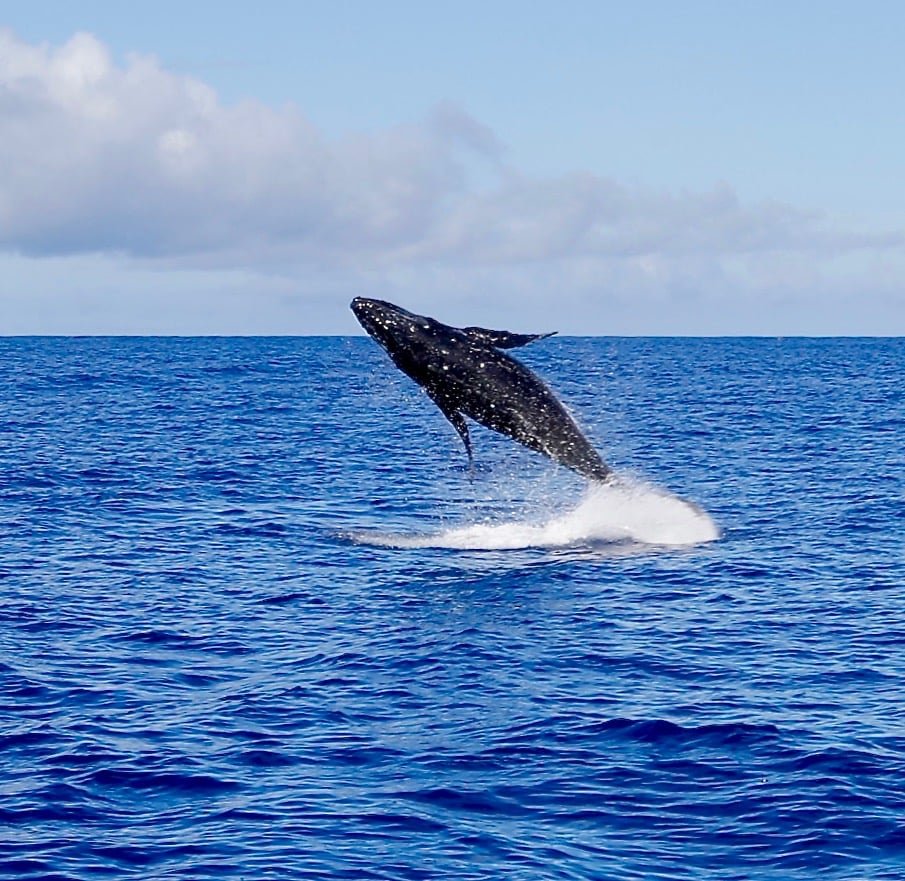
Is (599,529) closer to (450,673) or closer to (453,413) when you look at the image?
(453,413)

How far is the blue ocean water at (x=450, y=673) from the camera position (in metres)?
15.0

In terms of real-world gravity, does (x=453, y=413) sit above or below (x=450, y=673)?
above

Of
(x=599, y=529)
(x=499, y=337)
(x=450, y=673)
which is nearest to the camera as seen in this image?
(x=450, y=673)

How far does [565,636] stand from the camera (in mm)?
23109

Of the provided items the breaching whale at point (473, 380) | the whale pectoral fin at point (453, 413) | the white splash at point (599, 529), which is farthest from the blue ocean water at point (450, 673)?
the breaching whale at point (473, 380)

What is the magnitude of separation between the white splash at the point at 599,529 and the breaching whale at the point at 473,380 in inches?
193

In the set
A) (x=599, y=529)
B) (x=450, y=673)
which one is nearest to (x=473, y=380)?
(x=450, y=673)

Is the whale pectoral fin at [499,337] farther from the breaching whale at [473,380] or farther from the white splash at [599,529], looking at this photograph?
the white splash at [599,529]

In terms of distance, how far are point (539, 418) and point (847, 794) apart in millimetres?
11854

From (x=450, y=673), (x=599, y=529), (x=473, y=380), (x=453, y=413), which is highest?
(x=473, y=380)

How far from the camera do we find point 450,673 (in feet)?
68.9

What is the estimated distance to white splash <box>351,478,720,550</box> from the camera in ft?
104

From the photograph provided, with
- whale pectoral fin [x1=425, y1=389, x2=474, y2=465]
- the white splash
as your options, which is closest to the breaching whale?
whale pectoral fin [x1=425, y1=389, x2=474, y2=465]

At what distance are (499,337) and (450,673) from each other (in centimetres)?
684
